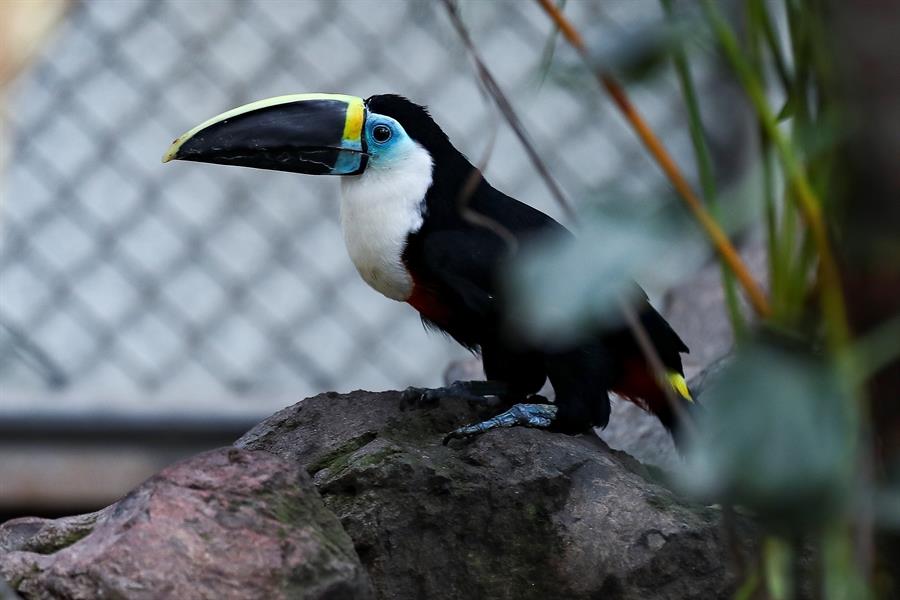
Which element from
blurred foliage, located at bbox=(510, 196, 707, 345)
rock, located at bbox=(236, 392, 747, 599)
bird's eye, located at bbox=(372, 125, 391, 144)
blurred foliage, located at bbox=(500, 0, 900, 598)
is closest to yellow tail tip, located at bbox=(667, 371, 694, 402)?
rock, located at bbox=(236, 392, 747, 599)

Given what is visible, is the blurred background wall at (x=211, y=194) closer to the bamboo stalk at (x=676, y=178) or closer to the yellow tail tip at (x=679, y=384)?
the yellow tail tip at (x=679, y=384)

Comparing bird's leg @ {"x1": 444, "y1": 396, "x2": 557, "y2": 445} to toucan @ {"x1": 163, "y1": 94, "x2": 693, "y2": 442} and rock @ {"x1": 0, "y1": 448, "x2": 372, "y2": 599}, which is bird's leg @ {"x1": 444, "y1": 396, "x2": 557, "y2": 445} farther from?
rock @ {"x1": 0, "y1": 448, "x2": 372, "y2": 599}

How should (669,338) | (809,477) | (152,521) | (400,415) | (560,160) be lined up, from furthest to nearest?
(560,160), (669,338), (400,415), (152,521), (809,477)

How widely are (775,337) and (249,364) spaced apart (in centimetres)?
210

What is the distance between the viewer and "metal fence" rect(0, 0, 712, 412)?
2.64 m

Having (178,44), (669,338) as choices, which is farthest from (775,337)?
(178,44)

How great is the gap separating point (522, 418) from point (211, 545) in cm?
51

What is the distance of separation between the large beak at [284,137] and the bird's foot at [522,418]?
0.31 m

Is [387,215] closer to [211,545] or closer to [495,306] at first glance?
[495,306]

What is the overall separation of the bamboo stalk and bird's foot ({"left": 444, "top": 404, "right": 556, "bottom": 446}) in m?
0.59

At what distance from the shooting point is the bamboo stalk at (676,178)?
2.42 feet

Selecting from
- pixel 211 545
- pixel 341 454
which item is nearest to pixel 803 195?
pixel 211 545

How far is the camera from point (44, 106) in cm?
272

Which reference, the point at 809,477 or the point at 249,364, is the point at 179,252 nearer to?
the point at 249,364
